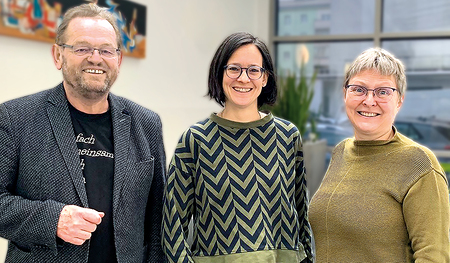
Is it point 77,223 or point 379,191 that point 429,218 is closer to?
point 379,191

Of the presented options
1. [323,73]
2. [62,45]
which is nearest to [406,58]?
[323,73]

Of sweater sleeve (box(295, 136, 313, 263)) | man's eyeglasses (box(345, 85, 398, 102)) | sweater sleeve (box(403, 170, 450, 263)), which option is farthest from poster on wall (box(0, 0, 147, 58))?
sweater sleeve (box(403, 170, 450, 263))

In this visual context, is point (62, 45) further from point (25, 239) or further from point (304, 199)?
point (304, 199)

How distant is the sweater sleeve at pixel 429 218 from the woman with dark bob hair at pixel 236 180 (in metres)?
0.41

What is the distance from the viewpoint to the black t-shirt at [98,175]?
5.61 ft

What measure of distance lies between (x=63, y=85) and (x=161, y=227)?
600 millimetres

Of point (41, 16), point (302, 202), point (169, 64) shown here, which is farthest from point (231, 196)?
point (169, 64)

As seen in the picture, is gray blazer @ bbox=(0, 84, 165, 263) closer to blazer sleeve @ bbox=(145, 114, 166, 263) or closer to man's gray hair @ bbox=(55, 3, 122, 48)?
blazer sleeve @ bbox=(145, 114, 166, 263)

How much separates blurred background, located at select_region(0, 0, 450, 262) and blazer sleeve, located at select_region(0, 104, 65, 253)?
102 inches

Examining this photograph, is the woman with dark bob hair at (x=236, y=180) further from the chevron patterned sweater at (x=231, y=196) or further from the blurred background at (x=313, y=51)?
the blurred background at (x=313, y=51)

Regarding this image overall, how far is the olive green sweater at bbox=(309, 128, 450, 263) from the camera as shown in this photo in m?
1.50

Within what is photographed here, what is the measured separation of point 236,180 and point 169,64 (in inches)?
132

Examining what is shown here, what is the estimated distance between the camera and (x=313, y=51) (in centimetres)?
657

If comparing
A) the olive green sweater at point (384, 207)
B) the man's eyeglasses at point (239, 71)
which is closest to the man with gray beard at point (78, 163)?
the man's eyeglasses at point (239, 71)
